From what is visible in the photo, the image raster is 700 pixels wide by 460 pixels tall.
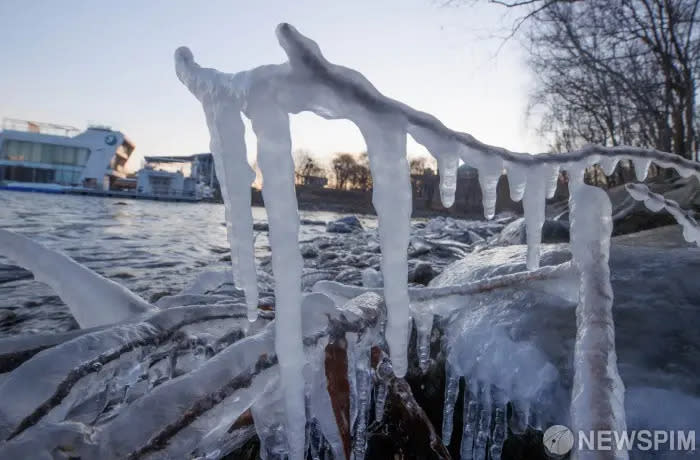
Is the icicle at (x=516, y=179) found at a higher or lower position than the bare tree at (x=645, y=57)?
lower

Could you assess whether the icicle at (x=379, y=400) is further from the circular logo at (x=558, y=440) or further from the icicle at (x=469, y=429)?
the circular logo at (x=558, y=440)

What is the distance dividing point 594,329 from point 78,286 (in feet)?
5.49

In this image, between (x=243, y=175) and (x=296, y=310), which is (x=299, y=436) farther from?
(x=243, y=175)

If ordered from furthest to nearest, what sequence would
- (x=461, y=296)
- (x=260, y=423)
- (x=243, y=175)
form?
(x=461, y=296) → (x=260, y=423) → (x=243, y=175)

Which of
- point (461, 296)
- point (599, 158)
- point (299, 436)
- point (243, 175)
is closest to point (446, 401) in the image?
point (461, 296)

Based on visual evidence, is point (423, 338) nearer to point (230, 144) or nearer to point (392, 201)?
point (392, 201)

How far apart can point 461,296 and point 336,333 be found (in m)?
0.63

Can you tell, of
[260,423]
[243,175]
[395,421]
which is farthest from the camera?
[395,421]

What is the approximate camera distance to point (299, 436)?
93 cm

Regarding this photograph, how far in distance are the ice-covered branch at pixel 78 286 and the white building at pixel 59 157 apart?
4163cm

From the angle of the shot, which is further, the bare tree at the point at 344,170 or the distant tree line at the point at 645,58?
the bare tree at the point at 344,170

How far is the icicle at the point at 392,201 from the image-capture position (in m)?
0.77

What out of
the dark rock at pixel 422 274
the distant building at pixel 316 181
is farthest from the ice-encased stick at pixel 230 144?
the distant building at pixel 316 181

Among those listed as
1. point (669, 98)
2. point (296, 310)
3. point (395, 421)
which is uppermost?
point (669, 98)
